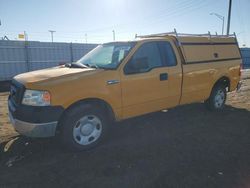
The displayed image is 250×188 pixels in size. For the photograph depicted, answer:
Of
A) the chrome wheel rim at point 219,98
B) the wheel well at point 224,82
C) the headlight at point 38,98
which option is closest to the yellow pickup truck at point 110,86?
the headlight at point 38,98

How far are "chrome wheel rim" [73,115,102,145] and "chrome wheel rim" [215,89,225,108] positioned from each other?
13.0ft

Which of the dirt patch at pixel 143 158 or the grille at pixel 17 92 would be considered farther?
the grille at pixel 17 92

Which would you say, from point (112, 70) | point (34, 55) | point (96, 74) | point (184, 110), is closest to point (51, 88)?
point (96, 74)

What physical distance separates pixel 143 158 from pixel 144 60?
187cm

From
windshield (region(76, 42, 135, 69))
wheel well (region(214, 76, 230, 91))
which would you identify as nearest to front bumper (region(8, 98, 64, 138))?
windshield (region(76, 42, 135, 69))

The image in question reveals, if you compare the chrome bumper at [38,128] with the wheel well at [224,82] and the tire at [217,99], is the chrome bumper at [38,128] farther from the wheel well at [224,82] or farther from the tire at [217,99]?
the wheel well at [224,82]

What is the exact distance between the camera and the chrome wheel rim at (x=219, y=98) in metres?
7.29

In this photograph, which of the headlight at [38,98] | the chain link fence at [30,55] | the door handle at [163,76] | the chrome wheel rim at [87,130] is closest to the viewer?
the headlight at [38,98]

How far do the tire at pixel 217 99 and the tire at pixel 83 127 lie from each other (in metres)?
3.53

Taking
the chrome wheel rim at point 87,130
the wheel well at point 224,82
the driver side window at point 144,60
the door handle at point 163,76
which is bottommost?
the chrome wheel rim at point 87,130

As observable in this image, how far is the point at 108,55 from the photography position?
5441 millimetres

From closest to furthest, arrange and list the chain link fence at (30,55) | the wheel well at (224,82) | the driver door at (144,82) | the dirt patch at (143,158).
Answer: the dirt patch at (143,158) < the driver door at (144,82) < the wheel well at (224,82) < the chain link fence at (30,55)

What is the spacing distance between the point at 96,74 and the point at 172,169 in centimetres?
203

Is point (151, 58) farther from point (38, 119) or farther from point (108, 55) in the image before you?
point (38, 119)
